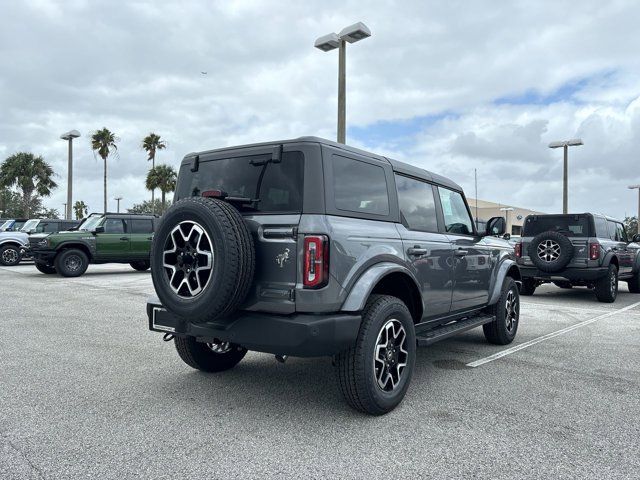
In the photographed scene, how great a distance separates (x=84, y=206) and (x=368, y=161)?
102 metres

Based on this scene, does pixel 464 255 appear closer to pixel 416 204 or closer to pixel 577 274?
pixel 416 204

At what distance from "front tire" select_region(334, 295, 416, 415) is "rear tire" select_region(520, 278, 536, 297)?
324 inches

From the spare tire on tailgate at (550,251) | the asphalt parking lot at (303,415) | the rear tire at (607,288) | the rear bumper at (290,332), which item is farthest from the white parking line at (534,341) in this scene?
the rear bumper at (290,332)

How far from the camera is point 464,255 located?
5.09 m

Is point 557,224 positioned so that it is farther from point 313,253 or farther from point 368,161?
point 313,253

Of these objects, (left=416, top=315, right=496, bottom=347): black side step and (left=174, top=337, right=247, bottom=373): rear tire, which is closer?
(left=416, top=315, right=496, bottom=347): black side step

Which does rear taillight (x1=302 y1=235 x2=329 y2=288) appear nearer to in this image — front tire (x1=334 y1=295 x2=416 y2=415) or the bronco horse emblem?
the bronco horse emblem

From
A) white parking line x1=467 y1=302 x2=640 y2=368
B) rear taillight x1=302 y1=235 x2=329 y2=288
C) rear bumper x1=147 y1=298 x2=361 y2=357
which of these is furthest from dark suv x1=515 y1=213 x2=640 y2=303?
rear taillight x1=302 y1=235 x2=329 y2=288

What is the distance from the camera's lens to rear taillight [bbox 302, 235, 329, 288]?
3.31 metres

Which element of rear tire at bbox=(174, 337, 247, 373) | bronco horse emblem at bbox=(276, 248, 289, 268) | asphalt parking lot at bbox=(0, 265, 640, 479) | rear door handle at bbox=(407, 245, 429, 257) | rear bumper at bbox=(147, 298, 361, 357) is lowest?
Answer: asphalt parking lot at bbox=(0, 265, 640, 479)

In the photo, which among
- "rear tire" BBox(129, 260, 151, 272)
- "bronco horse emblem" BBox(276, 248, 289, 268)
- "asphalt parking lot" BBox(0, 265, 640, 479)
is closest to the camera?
"asphalt parking lot" BBox(0, 265, 640, 479)

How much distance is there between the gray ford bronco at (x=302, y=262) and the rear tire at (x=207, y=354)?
12cm

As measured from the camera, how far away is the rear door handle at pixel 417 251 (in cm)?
413

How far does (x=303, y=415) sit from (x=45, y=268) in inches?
536
